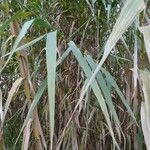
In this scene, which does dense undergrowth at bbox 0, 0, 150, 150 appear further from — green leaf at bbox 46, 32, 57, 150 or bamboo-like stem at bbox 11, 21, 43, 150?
green leaf at bbox 46, 32, 57, 150

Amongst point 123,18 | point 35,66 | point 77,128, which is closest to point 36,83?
point 35,66

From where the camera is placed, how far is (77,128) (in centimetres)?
92

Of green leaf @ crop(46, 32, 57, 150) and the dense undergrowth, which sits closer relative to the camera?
green leaf @ crop(46, 32, 57, 150)

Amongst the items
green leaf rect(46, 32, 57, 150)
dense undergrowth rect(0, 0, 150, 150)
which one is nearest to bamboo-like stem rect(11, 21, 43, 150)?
dense undergrowth rect(0, 0, 150, 150)

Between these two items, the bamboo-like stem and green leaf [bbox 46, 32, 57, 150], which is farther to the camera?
the bamboo-like stem

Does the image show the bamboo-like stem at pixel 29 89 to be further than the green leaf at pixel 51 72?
Yes

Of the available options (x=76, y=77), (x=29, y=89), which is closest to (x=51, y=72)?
(x=29, y=89)

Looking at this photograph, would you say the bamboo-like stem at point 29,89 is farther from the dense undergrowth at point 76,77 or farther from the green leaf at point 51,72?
the green leaf at point 51,72

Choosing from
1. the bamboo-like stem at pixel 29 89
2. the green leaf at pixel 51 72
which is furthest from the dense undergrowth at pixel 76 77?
the green leaf at pixel 51 72

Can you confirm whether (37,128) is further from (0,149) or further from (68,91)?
(68,91)

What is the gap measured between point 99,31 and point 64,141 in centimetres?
32

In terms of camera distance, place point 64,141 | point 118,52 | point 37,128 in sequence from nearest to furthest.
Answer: point 37,128, point 64,141, point 118,52

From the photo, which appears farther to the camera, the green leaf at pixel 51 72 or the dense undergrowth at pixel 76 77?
the dense undergrowth at pixel 76 77

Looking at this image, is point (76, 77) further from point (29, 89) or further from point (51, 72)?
point (51, 72)
